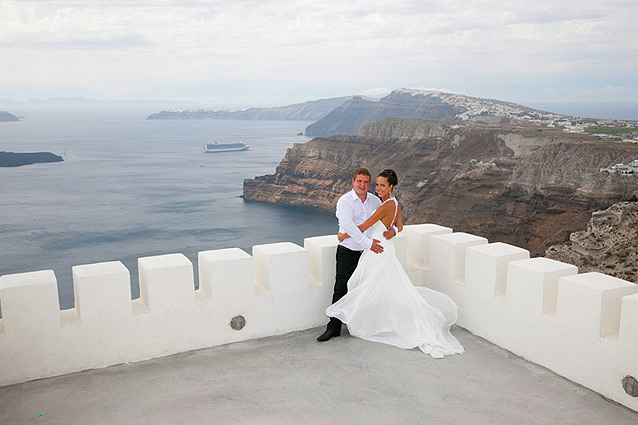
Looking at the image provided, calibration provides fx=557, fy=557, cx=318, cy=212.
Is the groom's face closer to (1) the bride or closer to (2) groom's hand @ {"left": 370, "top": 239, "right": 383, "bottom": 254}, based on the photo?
(1) the bride

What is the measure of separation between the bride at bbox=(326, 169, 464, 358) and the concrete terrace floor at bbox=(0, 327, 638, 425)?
147 millimetres

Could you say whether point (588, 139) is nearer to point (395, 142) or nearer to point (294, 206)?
point (395, 142)

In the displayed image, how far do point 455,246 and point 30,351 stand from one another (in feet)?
9.29

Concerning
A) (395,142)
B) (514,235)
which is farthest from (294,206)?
(514,235)

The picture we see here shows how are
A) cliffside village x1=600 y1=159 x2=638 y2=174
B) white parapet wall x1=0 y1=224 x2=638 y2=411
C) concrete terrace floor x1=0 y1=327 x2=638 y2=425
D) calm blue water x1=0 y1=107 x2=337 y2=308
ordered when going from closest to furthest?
concrete terrace floor x1=0 y1=327 x2=638 y2=425 < white parapet wall x1=0 y1=224 x2=638 y2=411 < cliffside village x1=600 y1=159 x2=638 y2=174 < calm blue water x1=0 y1=107 x2=337 y2=308

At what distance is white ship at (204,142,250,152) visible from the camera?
115 meters

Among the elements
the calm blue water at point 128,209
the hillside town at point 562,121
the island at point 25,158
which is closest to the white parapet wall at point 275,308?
the calm blue water at point 128,209

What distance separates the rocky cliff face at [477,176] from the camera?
41719 millimetres

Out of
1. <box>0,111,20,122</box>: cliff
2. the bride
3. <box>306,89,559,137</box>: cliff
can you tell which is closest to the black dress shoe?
the bride

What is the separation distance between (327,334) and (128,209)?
60.2 m

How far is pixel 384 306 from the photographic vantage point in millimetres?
3740

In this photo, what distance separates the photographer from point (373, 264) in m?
3.72

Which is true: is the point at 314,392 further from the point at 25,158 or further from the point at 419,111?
the point at 419,111

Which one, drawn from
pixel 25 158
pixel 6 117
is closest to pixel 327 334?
pixel 25 158
